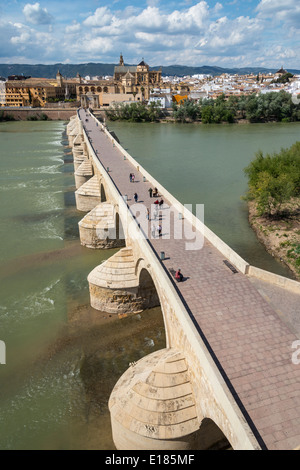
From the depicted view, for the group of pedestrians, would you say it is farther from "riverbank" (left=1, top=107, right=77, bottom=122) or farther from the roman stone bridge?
"riverbank" (left=1, top=107, right=77, bottom=122)

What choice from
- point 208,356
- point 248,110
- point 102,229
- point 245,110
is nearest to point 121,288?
point 102,229

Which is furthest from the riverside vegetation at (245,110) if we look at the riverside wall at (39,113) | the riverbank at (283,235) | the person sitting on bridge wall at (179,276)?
the person sitting on bridge wall at (179,276)

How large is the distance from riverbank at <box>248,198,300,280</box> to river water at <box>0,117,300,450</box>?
0.52 meters

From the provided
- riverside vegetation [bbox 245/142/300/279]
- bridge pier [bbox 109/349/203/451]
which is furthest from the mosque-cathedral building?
bridge pier [bbox 109/349/203/451]

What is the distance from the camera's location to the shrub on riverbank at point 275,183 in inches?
794

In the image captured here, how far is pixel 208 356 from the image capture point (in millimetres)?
7008

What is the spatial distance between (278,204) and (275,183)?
3.11m

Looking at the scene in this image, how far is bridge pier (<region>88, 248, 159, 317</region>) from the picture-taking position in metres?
13.1

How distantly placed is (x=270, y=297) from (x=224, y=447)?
3876 millimetres

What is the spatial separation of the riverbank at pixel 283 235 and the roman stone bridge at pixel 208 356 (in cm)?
638

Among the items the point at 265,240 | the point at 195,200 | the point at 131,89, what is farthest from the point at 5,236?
the point at 131,89

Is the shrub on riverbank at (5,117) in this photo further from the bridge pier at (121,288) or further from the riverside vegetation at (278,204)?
the bridge pier at (121,288)

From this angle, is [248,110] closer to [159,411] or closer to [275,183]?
[275,183]
